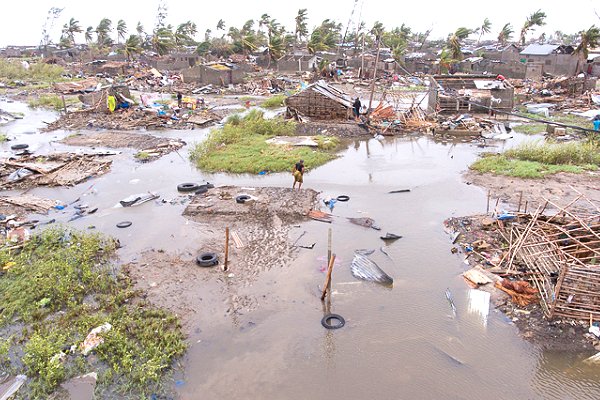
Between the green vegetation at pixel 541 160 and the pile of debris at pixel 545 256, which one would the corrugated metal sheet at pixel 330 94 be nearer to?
the green vegetation at pixel 541 160

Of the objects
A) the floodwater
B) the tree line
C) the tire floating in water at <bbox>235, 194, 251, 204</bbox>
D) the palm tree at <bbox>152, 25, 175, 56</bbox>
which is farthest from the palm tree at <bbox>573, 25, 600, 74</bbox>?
the palm tree at <bbox>152, 25, 175, 56</bbox>

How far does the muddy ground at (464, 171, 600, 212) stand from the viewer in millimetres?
11282

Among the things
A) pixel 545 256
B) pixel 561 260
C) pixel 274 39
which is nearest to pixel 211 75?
pixel 274 39

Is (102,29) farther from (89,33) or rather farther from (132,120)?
(132,120)

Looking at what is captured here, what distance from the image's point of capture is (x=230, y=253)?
8.93m

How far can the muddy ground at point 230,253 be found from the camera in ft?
24.2

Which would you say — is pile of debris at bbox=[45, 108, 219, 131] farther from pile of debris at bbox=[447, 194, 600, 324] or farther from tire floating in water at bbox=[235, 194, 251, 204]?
pile of debris at bbox=[447, 194, 600, 324]

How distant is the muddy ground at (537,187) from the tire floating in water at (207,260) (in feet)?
25.2

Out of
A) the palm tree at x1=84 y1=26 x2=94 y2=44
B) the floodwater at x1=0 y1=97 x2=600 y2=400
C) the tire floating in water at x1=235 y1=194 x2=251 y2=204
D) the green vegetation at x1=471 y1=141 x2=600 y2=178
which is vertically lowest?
the floodwater at x1=0 y1=97 x2=600 y2=400

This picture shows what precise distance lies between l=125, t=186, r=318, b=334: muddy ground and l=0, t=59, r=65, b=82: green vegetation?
122 ft

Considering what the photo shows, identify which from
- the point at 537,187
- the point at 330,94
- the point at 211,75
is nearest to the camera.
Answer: the point at 537,187

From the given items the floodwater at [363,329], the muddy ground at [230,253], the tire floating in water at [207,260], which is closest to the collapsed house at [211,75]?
the muddy ground at [230,253]

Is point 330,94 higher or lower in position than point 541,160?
higher

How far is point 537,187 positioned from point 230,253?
937cm
